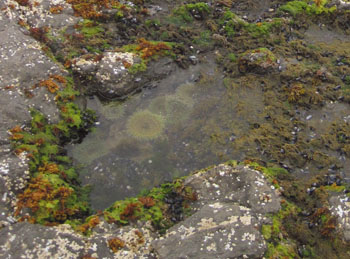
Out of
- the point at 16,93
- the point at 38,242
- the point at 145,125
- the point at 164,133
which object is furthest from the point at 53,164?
the point at 164,133

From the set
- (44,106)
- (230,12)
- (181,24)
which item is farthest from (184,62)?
(44,106)

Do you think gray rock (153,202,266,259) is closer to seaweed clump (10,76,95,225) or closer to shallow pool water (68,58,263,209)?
shallow pool water (68,58,263,209)

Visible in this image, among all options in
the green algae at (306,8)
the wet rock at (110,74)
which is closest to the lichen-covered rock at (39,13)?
the wet rock at (110,74)

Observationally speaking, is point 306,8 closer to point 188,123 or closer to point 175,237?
point 188,123

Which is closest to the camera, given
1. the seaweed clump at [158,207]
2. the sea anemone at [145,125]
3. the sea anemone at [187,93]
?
the seaweed clump at [158,207]

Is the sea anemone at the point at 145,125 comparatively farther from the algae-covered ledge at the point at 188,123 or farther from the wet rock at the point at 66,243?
the wet rock at the point at 66,243
